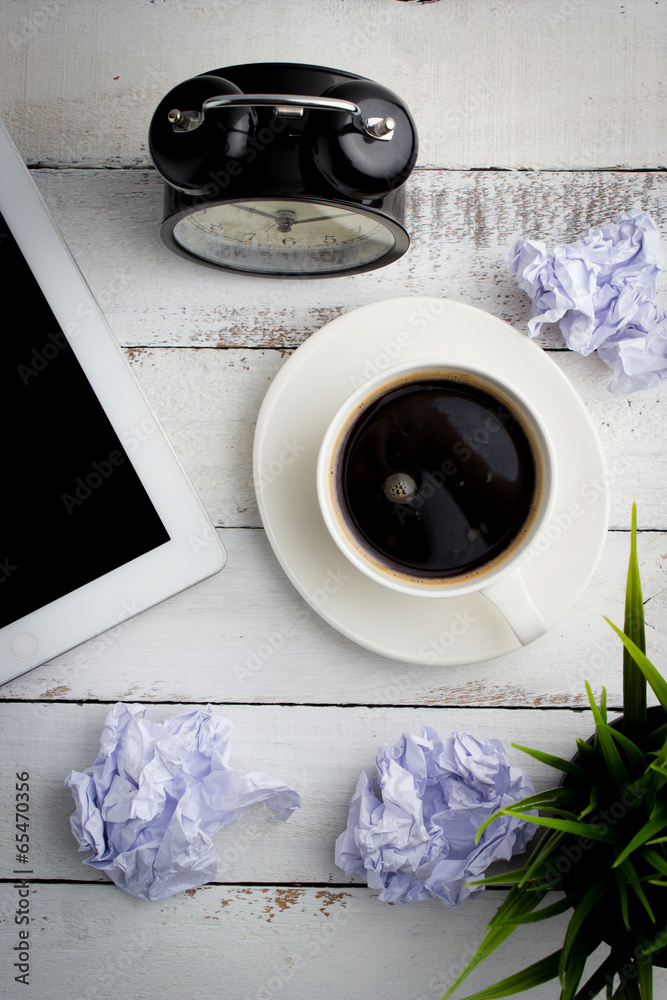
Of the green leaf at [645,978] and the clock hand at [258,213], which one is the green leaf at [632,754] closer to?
the green leaf at [645,978]

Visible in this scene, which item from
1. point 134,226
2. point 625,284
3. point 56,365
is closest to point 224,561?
point 56,365

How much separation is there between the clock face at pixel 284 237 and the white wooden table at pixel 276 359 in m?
0.03

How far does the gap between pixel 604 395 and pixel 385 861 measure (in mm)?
495

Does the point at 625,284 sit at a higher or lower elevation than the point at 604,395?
higher

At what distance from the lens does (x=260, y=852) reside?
2.15 feet

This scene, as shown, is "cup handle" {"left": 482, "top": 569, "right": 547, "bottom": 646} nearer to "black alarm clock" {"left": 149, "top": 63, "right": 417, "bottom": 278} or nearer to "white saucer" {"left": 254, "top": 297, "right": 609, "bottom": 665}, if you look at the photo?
"white saucer" {"left": 254, "top": 297, "right": 609, "bottom": 665}

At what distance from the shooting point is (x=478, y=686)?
66 centimetres

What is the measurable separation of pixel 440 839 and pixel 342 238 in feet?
1.83

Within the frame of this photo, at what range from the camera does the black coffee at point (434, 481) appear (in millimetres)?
578

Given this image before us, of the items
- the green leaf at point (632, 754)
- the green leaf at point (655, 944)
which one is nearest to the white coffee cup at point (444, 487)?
the green leaf at point (632, 754)

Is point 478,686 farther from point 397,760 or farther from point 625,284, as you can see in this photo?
point 625,284

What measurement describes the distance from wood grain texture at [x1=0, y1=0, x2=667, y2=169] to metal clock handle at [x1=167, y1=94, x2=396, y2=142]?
20 centimetres

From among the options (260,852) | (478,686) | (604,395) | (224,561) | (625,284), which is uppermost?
(625,284)

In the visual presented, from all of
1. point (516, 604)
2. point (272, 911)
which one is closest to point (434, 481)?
point (516, 604)
